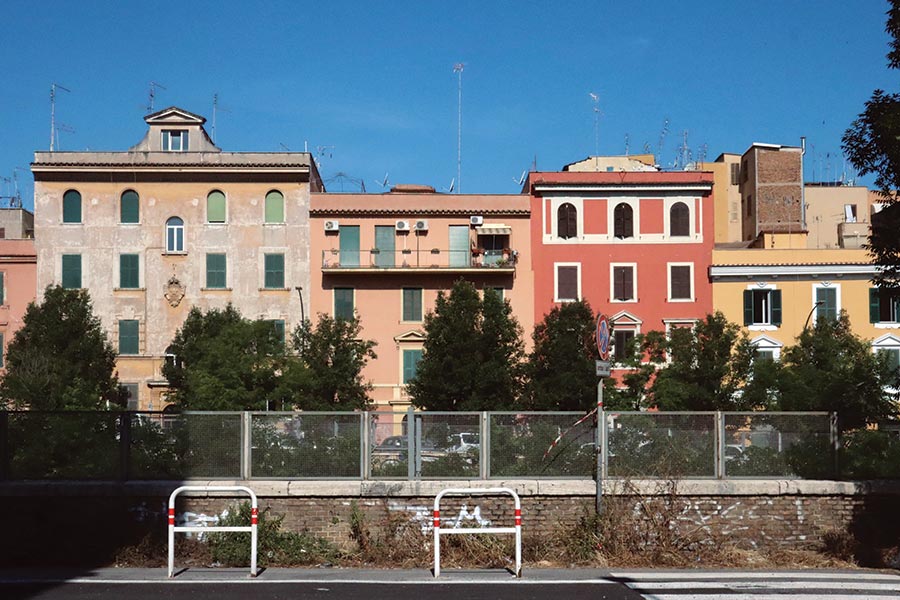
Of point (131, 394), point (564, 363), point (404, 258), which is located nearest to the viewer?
point (564, 363)

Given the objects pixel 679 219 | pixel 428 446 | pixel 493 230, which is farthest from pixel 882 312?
pixel 428 446

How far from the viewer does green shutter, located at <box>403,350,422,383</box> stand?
5000 cm

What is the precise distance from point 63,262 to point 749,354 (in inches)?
1240

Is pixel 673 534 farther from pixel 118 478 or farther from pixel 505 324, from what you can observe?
pixel 505 324

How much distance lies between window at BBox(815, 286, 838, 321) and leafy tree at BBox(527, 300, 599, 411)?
11564 millimetres

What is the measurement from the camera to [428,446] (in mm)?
16609

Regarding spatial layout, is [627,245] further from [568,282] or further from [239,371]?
[239,371]

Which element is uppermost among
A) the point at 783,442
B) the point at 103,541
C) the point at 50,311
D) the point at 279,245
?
the point at 279,245

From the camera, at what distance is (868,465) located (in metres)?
16.8

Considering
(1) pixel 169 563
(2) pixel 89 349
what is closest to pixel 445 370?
(2) pixel 89 349

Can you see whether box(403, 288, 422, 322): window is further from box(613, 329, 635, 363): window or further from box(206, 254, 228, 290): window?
A: box(613, 329, 635, 363): window

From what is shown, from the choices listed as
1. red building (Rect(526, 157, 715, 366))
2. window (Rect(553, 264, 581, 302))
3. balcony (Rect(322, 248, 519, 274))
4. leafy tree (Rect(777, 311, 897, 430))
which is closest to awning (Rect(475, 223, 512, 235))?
balcony (Rect(322, 248, 519, 274))

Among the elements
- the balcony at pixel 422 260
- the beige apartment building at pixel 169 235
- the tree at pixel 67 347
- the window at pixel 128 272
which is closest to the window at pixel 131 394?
the tree at pixel 67 347

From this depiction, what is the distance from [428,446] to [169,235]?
36.8 metres
